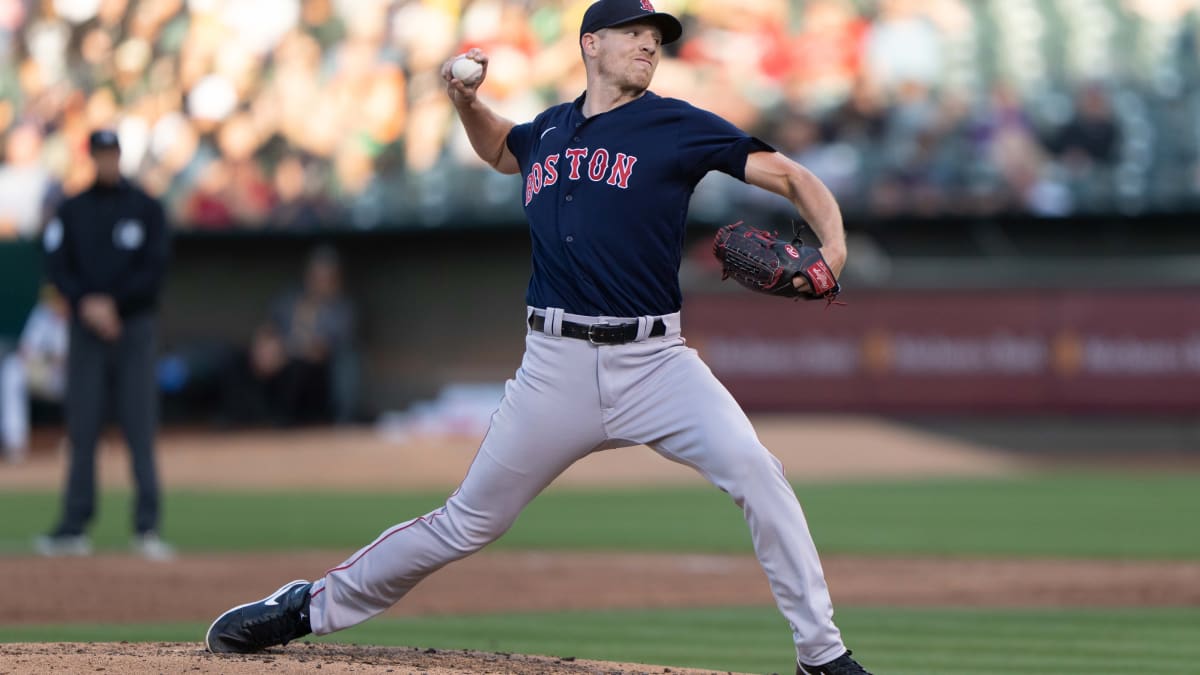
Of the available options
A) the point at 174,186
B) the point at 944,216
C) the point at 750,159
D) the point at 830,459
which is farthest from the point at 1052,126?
the point at 750,159

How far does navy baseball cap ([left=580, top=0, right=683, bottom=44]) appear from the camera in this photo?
4.27m

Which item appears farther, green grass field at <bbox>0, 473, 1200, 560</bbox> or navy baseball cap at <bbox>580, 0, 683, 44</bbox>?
green grass field at <bbox>0, 473, 1200, 560</bbox>

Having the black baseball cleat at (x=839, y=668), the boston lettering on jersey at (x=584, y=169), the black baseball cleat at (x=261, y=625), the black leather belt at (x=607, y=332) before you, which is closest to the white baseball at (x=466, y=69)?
the boston lettering on jersey at (x=584, y=169)

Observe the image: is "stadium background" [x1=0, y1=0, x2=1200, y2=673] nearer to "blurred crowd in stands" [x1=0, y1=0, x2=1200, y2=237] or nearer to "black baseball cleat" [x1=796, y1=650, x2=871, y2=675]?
"blurred crowd in stands" [x1=0, y1=0, x2=1200, y2=237]

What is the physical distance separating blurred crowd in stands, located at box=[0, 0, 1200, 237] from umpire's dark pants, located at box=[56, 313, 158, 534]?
10.2 m

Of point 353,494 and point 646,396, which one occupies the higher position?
point 646,396

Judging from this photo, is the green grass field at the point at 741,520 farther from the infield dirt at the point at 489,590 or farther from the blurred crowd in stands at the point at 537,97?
the blurred crowd in stands at the point at 537,97

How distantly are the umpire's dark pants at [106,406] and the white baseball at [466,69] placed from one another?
4423 mm

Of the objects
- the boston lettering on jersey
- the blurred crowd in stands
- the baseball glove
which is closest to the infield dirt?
the baseball glove

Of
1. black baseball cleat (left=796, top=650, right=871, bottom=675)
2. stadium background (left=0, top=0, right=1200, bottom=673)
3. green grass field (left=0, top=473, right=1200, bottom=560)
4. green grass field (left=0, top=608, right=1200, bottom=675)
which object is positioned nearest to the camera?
black baseball cleat (left=796, top=650, right=871, bottom=675)

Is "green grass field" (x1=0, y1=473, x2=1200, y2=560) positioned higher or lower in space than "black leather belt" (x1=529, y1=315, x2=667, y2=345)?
lower

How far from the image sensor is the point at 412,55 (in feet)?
66.0

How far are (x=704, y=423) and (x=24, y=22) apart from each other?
2000cm

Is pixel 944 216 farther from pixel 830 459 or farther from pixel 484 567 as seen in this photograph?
pixel 484 567
